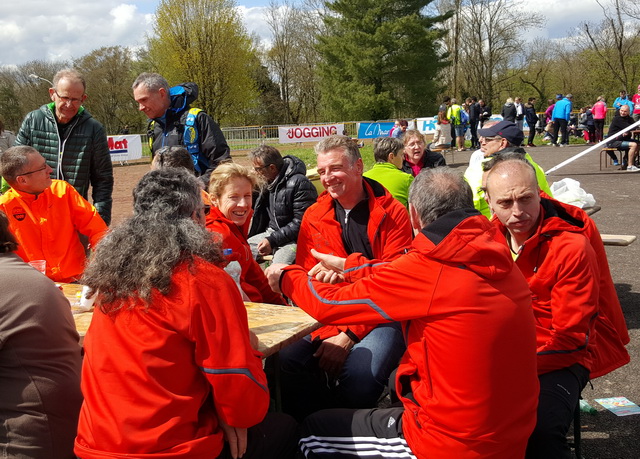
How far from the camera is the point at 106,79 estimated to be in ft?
129

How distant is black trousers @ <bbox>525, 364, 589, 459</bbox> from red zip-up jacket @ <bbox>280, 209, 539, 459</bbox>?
14.2 inches

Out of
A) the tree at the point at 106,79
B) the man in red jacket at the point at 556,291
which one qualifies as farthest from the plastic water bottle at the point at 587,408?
the tree at the point at 106,79

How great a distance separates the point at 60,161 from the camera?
16.0ft

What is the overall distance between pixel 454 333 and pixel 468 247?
11.5 inches

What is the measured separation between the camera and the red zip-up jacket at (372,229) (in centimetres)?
331

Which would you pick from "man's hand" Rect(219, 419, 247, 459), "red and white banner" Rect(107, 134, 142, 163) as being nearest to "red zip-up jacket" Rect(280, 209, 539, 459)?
"man's hand" Rect(219, 419, 247, 459)

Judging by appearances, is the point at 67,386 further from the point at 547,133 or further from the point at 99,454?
the point at 547,133

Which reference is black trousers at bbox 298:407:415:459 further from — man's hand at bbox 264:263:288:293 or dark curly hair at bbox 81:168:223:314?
dark curly hair at bbox 81:168:223:314

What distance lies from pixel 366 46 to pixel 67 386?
1547 inches

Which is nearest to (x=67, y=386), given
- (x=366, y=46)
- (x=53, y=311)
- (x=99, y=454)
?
(x=53, y=311)

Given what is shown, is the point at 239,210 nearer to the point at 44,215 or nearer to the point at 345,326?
the point at 345,326

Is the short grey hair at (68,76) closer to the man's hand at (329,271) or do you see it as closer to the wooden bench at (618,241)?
the man's hand at (329,271)

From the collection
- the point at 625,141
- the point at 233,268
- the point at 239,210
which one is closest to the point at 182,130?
the point at 239,210

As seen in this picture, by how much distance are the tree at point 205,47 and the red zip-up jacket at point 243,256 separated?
35581 mm
